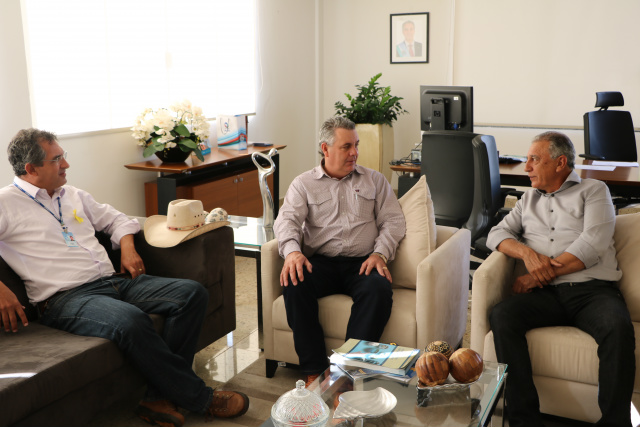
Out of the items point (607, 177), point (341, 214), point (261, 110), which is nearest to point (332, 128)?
point (341, 214)

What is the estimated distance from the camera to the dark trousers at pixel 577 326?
6.77 ft

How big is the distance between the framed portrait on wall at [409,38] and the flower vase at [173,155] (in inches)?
140

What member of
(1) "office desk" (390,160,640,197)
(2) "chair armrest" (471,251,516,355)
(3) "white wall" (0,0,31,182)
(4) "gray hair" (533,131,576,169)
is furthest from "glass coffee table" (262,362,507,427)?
(3) "white wall" (0,0,31,182)

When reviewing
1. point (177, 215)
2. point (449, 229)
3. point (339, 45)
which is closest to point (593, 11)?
point (339, 45)

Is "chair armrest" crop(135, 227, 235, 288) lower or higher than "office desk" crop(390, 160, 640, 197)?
lower

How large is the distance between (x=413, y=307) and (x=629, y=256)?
869 millimetres

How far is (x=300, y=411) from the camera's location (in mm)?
1605

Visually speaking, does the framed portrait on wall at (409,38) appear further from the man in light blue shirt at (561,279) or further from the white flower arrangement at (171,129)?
the man in light blue shirt at (561,279)

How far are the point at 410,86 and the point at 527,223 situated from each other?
4.78m

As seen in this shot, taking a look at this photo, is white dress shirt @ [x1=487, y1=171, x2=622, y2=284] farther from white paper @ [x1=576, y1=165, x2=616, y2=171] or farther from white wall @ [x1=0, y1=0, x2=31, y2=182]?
white wall @ [x1=0, y1=0, x2=31, y2=182]

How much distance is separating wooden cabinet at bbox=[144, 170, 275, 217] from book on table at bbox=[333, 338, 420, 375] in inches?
97.7

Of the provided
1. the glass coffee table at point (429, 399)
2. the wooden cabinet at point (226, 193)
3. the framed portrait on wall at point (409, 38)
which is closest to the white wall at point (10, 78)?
the wooden cabinet at point (226, 193)

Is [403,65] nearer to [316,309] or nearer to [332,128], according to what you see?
[332,128]

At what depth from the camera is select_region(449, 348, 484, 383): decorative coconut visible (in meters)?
1.82
